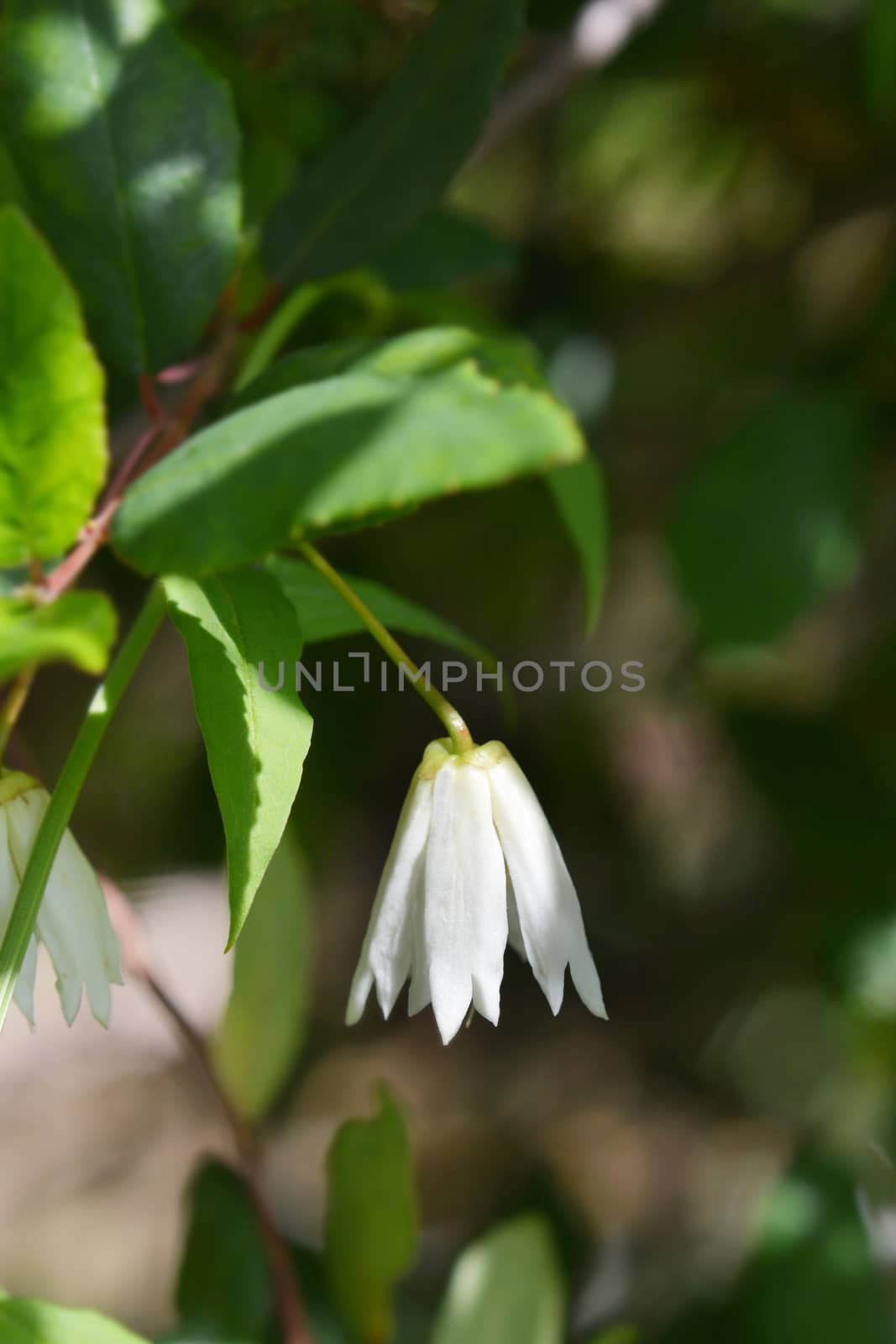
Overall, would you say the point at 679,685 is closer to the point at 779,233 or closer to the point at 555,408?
the point at 779,233

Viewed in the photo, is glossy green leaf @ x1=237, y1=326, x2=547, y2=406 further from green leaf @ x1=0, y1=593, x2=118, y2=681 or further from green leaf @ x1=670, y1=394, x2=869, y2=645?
green leaf @ x1=670, y1=394, x2=869, y2=645

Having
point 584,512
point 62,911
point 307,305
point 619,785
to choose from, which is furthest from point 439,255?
point 619,785

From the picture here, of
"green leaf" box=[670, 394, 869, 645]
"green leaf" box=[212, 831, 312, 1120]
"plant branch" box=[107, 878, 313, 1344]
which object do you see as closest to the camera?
"plant branch" box=[107, 878, 313, 1344]

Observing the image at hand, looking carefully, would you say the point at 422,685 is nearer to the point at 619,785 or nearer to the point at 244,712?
the point at 244,712

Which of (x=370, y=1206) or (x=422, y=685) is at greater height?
(x=422, y=685)

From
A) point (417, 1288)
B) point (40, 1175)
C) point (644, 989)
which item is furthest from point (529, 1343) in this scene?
point (40, 1175)

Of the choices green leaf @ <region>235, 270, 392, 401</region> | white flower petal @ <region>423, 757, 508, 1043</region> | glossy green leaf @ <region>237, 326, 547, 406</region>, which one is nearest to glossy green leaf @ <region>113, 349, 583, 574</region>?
glossy green leaf @ <region>237, 326, 547, 406</region>
